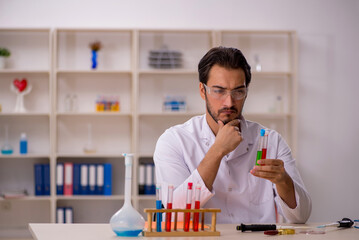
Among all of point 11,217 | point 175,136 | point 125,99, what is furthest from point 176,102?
point 175,136

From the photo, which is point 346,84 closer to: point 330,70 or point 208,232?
point 330,70

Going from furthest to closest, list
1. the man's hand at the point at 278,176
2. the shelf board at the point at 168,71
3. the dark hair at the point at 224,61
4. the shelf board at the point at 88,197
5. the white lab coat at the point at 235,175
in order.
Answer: the shelf board at the point at 168,71
the shelf board at the point at 88,197
the dark hair at the point at 224,61
the white lab coat at the point at 235,175
the man's hand at the point at 278,176

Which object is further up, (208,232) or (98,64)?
(98,64)

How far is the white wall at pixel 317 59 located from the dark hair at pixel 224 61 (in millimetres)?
2754

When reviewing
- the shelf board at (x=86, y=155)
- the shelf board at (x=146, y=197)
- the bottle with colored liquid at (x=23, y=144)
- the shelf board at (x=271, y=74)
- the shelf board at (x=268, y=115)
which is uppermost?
the shelf board at (x=271, y=74)

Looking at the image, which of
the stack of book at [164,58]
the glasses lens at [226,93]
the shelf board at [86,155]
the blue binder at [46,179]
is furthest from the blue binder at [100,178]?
the glasses lens at [226,93]

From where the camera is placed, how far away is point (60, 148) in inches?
193

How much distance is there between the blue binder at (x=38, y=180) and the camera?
467cm

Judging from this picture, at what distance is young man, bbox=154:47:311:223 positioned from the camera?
2.02 m

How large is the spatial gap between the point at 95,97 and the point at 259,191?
9.78ft

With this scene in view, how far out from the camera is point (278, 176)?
189 cm

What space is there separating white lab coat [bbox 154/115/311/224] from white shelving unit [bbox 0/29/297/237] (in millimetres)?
2550

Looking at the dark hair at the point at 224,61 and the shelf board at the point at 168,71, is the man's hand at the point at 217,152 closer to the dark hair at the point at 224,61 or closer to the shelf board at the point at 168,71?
the dark hair at the point at 224,61

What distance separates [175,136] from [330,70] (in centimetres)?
316
